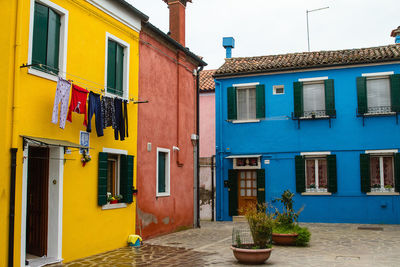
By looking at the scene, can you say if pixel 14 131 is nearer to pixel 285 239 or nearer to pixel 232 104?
pixel 285 239

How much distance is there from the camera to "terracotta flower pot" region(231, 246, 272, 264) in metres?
9.13

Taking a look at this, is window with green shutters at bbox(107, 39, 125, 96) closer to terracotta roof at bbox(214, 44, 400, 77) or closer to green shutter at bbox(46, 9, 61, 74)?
green shutter at bbox(46, 9, 61, 74)

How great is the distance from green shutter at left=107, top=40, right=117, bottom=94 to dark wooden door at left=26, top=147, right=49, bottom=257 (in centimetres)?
264

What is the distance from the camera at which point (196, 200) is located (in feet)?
53.4

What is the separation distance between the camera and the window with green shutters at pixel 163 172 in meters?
13.8

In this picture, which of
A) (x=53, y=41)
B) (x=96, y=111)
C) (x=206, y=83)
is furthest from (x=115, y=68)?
(x=206, y=83)

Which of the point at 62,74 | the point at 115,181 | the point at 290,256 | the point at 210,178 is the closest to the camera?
the point at 62,74

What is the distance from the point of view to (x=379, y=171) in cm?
1734

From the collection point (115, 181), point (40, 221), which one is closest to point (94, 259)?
point (40, 221)

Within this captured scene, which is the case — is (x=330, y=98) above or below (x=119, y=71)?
above

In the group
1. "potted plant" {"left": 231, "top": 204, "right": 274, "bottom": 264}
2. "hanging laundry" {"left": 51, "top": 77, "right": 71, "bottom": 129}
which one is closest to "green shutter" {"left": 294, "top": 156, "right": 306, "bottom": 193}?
"potted plant" {"left": 231, "top": 204, "right": 274, "bottom": 264}

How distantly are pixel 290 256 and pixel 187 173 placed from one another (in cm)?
618

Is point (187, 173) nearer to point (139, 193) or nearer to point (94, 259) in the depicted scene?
point (139, 193)

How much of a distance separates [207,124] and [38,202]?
13.4 metres
